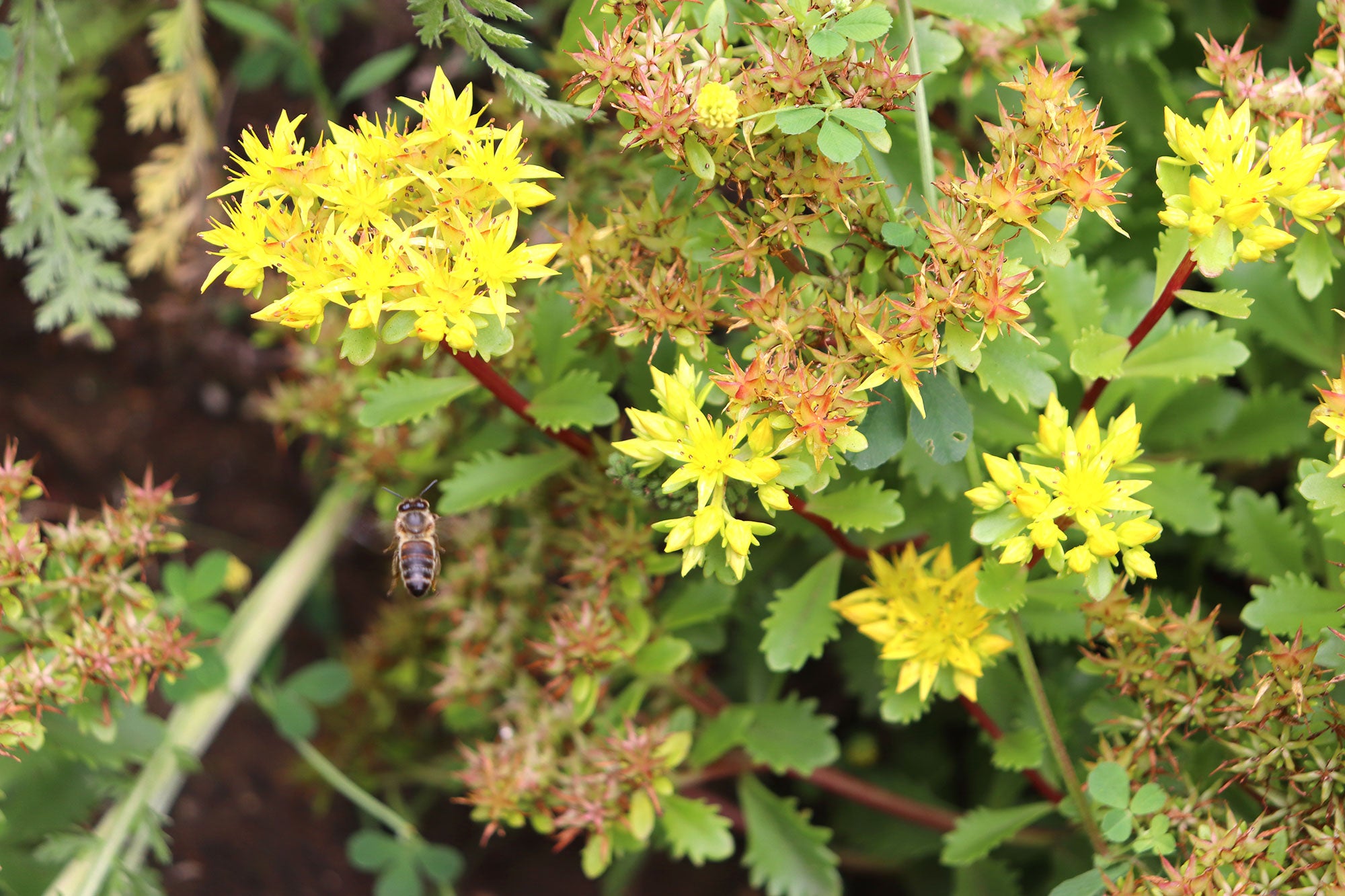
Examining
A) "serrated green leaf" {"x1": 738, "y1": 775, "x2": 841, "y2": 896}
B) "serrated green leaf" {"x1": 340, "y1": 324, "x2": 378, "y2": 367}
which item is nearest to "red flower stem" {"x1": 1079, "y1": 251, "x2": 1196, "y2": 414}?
"serrated green leaf" {"x1": 738, "y1": 775, "x2": 841, "y2": 896}

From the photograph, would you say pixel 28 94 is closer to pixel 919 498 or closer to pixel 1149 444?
pixel 919 498

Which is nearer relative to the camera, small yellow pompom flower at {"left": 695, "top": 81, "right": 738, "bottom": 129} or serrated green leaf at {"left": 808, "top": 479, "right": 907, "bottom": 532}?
small yellow pompom flower at {"left": 695, "top": 81, "right": 738, "bottom": 129}

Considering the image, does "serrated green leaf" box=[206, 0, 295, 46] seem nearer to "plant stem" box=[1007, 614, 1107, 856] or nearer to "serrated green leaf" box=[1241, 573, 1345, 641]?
"plant stem" box=[1007, 614, 1107, 856]

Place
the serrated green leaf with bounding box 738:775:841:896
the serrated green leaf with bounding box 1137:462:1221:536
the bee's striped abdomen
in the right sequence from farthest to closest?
1. the serrated green leaf with bounding box 738:775:841:896
2. the serrated green leaf with bounding box 1137:462:1221:536
3. the bee's striped abdomen

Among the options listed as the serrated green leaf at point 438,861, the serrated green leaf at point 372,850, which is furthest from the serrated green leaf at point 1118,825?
the serrated green leaf at point 372,850

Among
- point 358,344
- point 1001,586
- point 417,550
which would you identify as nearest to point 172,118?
point 417,550

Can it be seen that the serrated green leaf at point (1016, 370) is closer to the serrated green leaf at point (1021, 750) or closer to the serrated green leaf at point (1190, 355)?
the serrated green leaf at point (1190, 355)

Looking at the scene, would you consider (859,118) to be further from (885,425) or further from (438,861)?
(438,861)

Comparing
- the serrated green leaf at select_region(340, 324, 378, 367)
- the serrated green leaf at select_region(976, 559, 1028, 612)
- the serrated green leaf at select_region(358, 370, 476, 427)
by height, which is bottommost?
the serrated green leaf at select_region(976, 559, 1028, 612)
